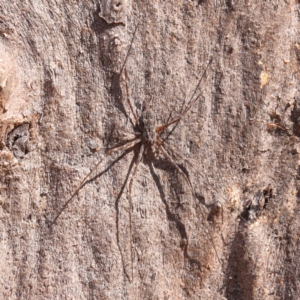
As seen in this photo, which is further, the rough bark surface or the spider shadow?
the spider shadow

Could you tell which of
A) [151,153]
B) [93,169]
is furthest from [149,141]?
[93,169]

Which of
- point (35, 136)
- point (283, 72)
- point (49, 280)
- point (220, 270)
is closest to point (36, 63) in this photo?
point (35, 136)

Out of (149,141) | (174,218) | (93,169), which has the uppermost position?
(149,141)

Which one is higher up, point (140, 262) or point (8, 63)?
point (8, 63)

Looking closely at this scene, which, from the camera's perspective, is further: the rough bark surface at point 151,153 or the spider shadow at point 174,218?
the spider shadow at point 174,218

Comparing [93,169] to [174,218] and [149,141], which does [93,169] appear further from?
[174,218]

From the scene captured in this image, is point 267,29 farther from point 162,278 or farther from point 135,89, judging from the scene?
point 162,278

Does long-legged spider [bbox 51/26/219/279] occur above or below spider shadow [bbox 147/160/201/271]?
above

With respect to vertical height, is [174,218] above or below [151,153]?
below
